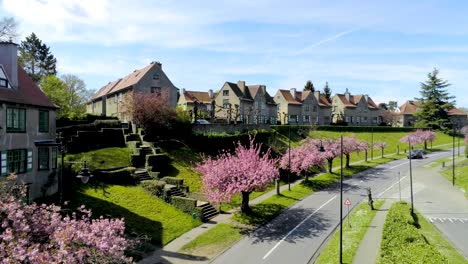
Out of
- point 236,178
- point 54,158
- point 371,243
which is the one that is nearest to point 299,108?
point 236,178

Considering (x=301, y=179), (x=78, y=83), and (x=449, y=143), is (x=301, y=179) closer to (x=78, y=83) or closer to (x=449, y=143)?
(x=78, y=83)

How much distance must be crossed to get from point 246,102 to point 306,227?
5197cm

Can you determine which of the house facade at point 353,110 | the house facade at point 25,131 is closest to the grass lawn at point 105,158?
the house facade at point 25,131

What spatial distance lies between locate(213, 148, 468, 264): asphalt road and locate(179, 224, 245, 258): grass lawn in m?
0.70

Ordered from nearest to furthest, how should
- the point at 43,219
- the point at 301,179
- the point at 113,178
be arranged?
the point at 43,219 → the point at 113,178 → the point at 301,179

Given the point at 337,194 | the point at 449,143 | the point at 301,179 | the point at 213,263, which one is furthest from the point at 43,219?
the point at 449,143

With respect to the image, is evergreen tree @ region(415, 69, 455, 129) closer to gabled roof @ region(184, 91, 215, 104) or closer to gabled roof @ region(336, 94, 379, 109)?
gabled roof @ region(336, 94, 379, 109)

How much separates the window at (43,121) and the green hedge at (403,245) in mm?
24790

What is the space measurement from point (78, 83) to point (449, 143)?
81.9 metres

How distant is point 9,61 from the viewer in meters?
26.4

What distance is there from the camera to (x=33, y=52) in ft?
268

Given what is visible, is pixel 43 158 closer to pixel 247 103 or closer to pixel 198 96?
pixel 247 103

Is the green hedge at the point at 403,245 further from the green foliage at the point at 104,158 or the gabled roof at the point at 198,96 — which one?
the gabled roof at the point at 198,96

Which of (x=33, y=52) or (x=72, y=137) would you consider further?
(x=33, y=52)
